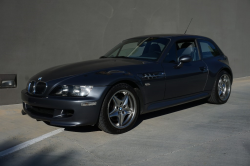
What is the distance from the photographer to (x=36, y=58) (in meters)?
6.88

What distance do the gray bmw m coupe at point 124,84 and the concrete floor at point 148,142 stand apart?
0.30m

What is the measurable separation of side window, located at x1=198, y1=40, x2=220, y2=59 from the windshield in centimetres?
107

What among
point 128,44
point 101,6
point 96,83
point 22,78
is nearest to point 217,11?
point 101,6

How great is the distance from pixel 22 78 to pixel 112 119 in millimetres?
2916

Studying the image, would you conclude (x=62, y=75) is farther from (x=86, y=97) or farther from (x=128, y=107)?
(x=128, y=107)

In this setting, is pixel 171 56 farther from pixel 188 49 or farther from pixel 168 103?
pixel 168 103

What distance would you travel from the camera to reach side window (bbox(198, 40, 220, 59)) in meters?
6.27

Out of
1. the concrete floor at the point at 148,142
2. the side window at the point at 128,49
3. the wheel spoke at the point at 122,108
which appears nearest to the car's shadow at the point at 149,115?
the concrete floor at the point at 148,142

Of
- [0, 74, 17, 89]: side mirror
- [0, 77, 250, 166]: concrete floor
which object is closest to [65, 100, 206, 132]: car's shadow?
[0, 77, 250, 166]: concrete floor

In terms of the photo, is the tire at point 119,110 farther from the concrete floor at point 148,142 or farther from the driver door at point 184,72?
the driver door at point 184,72

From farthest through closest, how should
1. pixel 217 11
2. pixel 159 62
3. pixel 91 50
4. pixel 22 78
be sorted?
1. pixel 217 11
2. pixel 91 50
3. pixel 22 78
4. pixel 159 62

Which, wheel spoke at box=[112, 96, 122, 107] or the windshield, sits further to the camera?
the windshield

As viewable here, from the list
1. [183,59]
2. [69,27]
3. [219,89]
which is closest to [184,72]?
[183,59]

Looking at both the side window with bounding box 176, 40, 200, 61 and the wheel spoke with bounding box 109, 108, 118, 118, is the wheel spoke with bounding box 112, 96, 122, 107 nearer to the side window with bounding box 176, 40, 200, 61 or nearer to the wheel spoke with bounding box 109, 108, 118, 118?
the wheel spoke with bounding box 109, 108, 118, 118
